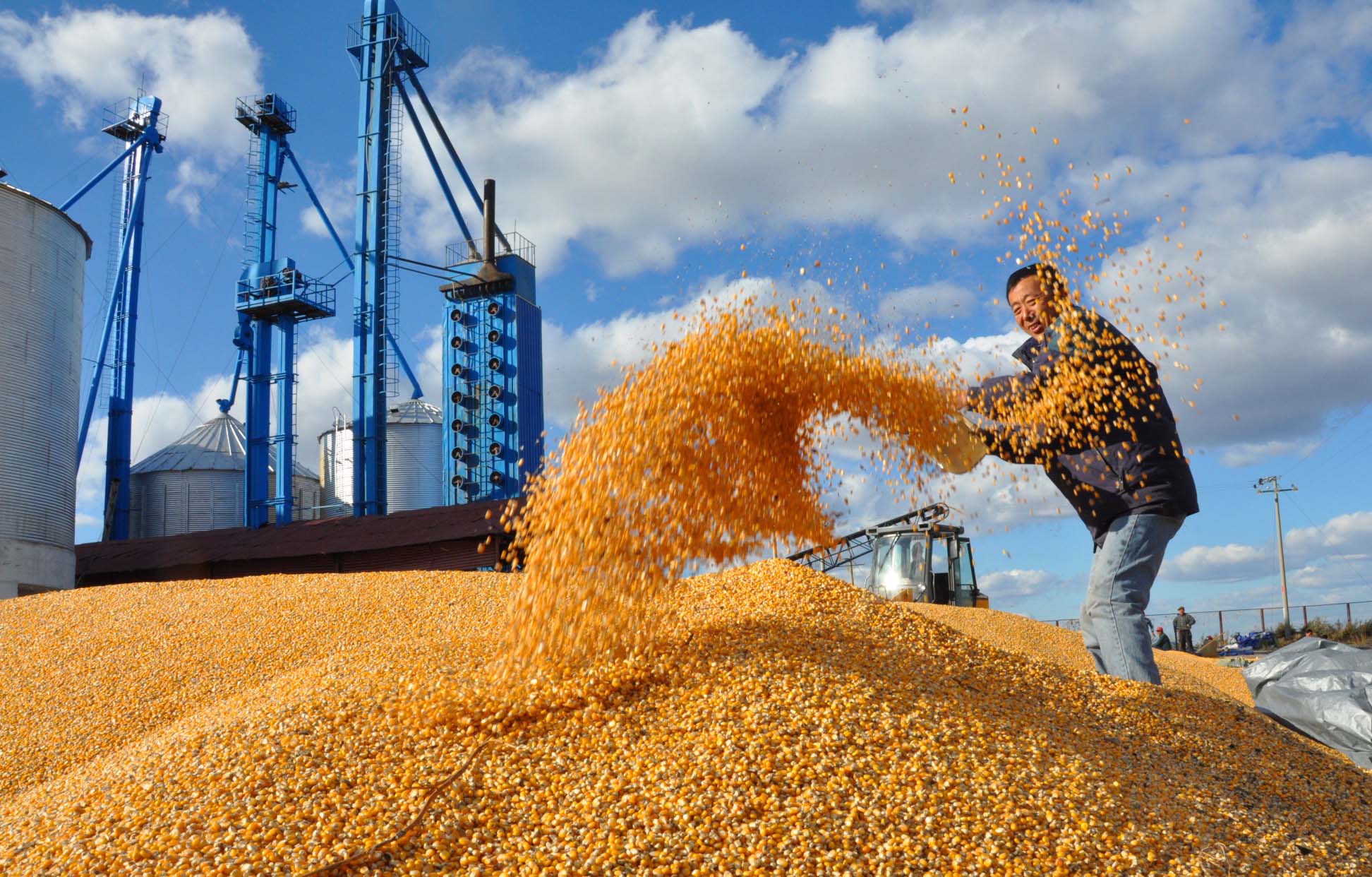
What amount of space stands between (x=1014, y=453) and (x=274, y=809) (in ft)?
7.99

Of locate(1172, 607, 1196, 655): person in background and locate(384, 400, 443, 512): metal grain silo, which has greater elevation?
locate(384, 400, 443, 512): metal grain silo

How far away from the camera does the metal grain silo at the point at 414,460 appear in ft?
64.9

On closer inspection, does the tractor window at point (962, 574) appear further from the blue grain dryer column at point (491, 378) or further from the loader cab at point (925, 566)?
the blue grain dryer column at point (491, 378)

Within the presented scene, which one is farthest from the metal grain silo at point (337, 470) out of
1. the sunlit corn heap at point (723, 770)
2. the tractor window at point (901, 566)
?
the sunlit corn heap at point (723, 770)

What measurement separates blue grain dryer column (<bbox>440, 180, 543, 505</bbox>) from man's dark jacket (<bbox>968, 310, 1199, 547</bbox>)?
1445 cm

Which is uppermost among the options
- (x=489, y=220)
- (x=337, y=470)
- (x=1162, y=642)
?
(x=489, y=220)

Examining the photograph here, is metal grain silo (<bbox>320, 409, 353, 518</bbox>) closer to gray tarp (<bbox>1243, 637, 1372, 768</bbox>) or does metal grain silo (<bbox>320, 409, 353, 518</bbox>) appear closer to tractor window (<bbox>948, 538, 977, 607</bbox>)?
tractor window (<bbox>948, 538, 977, 607</bbox>)

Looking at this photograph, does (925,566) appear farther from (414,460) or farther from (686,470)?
(414,460)

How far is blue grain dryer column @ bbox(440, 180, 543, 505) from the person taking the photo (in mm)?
17594

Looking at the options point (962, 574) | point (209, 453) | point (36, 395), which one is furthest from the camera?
point (209, 453)

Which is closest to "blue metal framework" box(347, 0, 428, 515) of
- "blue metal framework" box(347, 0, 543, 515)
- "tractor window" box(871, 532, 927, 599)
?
"blue metal framework" box(347, 0, 543, 515)

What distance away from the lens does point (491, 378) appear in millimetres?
17781

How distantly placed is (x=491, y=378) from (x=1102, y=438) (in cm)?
1550

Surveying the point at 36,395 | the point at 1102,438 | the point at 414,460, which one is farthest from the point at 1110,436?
the point at 414,460
